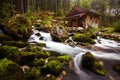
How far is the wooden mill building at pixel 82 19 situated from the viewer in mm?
28956

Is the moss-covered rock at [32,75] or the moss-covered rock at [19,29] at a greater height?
the moss-covered rock at [19,29]

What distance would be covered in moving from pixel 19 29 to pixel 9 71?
7.91 meters

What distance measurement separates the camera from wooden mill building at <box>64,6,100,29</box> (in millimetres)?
28956

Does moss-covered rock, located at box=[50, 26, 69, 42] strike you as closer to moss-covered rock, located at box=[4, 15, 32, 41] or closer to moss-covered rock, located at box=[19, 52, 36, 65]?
moss-covered rock, located at box=[4, 15, 32, 41]

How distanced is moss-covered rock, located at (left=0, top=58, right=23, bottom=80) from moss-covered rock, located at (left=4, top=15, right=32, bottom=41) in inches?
274

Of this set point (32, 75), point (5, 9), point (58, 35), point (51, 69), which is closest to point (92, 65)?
point (51, 69)

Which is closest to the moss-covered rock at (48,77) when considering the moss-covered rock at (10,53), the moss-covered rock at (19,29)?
the moss-covered rock at (10,53)

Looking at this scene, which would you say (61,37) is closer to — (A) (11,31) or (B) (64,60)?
(A) (11,31)

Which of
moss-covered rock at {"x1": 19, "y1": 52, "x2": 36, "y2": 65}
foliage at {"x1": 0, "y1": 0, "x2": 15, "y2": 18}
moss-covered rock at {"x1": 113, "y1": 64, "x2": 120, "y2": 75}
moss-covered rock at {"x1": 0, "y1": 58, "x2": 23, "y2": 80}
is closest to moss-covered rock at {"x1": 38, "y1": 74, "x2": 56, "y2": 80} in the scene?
moss-covered rock at {"x1": 0, "y1": 58, "x2": 23, "y2": 80}

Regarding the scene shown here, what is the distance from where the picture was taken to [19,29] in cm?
1430

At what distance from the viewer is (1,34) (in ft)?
44.6

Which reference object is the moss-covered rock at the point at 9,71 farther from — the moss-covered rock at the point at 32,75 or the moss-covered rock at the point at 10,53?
the moss-covered rock at the point at 10,53

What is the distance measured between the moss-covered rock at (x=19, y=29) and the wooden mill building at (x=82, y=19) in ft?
46.3

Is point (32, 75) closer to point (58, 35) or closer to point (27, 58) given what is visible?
point (27, 58)
